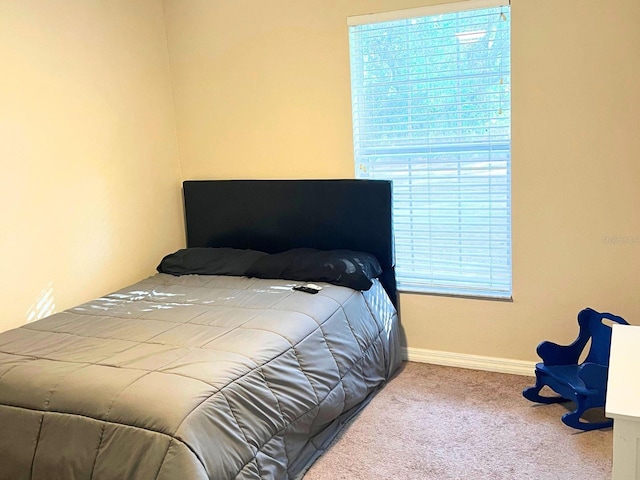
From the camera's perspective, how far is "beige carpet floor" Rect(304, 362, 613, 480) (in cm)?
242

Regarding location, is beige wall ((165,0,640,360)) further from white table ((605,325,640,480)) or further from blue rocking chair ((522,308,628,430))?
white table ((605,325,640,480))

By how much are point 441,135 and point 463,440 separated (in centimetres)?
156

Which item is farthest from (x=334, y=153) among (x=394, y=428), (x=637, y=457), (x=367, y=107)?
(x=637, y=457)

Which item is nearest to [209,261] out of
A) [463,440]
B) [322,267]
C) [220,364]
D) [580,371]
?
[322,267]

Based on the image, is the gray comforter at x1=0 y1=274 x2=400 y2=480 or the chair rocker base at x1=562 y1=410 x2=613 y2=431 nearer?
the gray comforter at x1=0 y1=274 x2=400 y2=480

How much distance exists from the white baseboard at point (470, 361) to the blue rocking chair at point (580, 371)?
9.9 inches

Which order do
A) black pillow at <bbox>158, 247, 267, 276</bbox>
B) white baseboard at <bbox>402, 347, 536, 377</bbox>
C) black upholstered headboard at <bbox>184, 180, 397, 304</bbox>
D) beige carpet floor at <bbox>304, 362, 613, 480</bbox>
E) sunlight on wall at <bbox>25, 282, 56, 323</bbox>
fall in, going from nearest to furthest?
1. beige carpet floor at <bbox>304, 362, 613, 480</bbox>
2. sunlight on wall at <bbox>25, 282, 56, 323</bbox>
3. white baseboard at <bbox>402, 347, 536, 377</bbox>
4. black upholstered headboard at <bbox>184, 180, 397, 304</bbox>
5. black pillow at <bbox>158, 247, 267, 276</bbox>

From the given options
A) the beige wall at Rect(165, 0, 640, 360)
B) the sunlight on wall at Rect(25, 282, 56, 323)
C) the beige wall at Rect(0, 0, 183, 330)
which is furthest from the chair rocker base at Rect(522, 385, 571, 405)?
the sunlight on wall at Rect(25, 282, 56, 323)

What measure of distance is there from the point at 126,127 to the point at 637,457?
3.07 meters

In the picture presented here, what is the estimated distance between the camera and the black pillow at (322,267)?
3123 millimetres

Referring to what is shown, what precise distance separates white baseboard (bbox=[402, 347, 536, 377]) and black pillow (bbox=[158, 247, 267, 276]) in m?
1.06

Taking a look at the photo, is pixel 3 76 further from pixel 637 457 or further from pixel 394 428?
pixel 637 457

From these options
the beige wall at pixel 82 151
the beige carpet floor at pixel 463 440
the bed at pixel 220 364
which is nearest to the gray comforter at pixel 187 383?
the bed at pixel 220 364

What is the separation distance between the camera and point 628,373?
1831 mm
